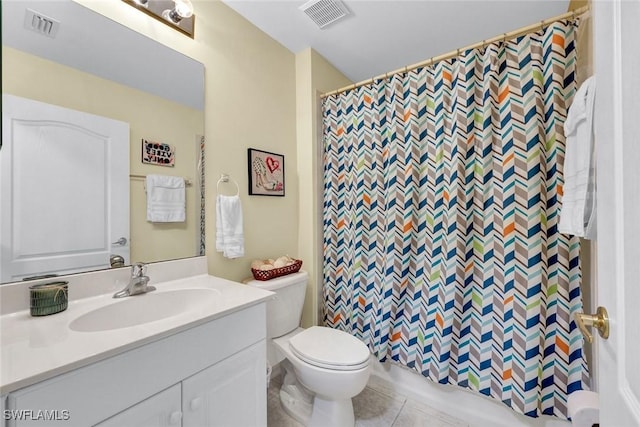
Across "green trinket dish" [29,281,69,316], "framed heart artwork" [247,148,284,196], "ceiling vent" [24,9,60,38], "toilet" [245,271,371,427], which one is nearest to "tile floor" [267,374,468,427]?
"toilet" [245,271,371,427]

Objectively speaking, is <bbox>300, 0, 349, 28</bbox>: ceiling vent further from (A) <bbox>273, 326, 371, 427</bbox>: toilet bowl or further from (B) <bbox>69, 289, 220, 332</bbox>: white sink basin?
(A) <bbox>273, 326, 371, 427</bbox>: toilet bowl

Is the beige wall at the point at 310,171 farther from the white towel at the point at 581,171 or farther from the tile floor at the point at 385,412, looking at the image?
the white towel at the point at 581,171

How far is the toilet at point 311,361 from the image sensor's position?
123cm

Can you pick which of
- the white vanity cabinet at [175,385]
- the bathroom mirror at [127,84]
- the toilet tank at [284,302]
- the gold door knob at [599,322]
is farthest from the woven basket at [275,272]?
the gold door knob at [599,322]

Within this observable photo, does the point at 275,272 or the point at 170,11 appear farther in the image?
the point at 275,272

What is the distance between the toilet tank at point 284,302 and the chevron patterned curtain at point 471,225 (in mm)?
348

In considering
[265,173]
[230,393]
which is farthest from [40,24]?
[230,393]

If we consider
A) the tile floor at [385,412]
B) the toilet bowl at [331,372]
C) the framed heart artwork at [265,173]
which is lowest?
the tile floor at [385,412]

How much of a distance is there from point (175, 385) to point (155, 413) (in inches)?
3.0

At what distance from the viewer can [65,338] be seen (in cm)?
72

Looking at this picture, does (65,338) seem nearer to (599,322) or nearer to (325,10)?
(599,322)

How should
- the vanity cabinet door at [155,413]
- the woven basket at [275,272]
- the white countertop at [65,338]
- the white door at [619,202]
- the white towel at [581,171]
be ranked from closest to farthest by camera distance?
the white door at [619,202] → the white countertop at [65,338] → the vanity cabinet door at [155,413] → the white towel at [581,171] → the woven basket at [275,272]

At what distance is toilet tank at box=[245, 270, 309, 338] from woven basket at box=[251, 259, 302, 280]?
2 centimetres

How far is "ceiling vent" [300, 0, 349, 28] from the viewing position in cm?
148
